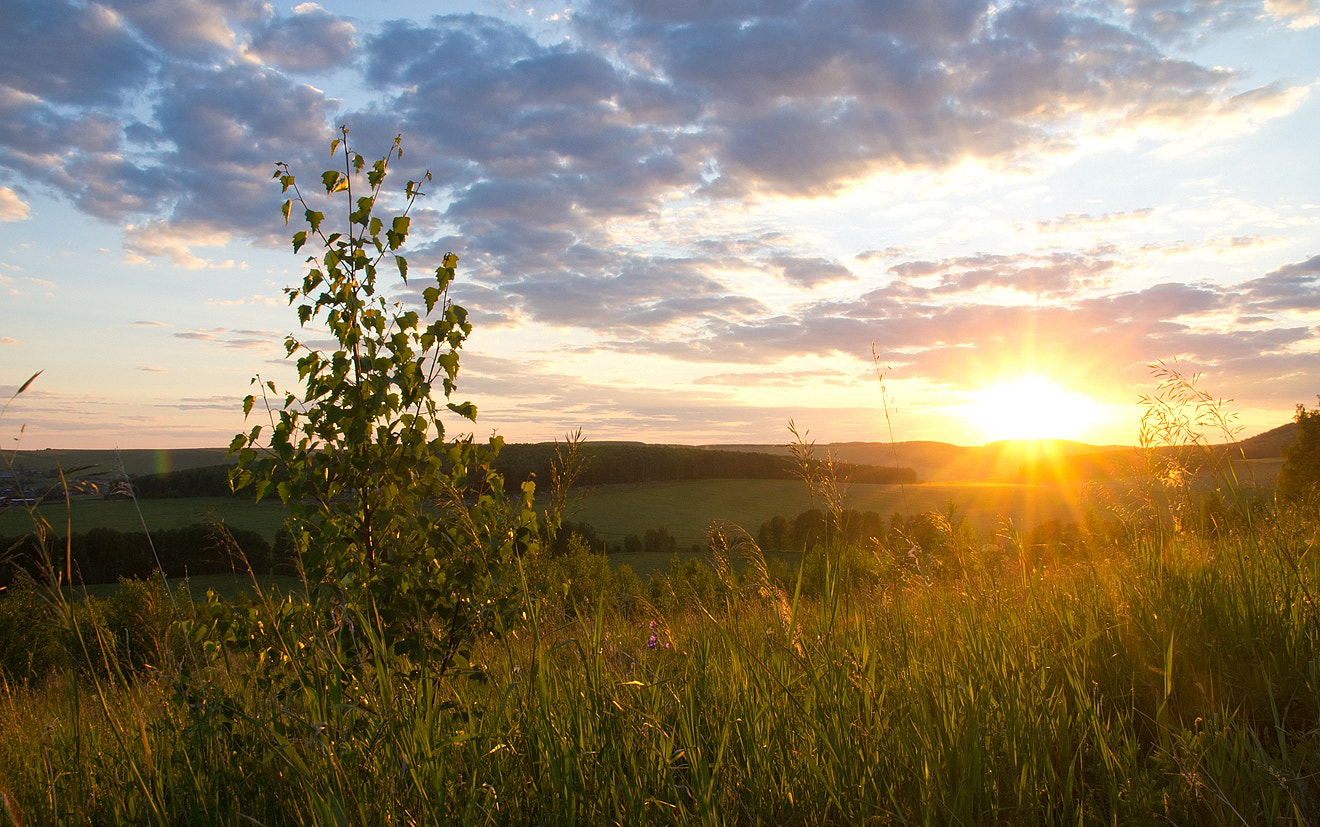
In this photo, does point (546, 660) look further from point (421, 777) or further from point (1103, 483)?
point (1103, 483)

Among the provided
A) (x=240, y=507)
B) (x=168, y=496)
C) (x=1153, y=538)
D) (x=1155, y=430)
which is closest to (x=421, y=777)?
(x=1155, y=430)

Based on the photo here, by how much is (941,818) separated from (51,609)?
288cm

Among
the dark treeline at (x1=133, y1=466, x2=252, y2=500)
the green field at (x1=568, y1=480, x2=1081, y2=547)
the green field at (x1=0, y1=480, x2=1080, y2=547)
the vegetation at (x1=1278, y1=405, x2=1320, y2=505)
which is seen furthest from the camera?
the green field at (x1=568, y1=480, x2=1081, y2=547)

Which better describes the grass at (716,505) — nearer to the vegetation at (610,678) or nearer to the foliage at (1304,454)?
the foliage at (1304,454)

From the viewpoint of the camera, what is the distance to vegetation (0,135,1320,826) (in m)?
1.92

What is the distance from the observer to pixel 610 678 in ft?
7.71

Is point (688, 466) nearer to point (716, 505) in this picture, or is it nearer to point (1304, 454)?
point (716, 505)

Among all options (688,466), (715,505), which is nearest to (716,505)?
(715,505)

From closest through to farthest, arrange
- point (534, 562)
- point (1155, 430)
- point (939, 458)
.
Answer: point (1155, 430) → point (534, 562) → point (939, 458)

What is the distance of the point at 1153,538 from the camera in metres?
4.19

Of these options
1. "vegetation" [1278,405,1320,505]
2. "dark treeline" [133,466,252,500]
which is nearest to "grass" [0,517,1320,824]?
"vegetation" [1278,405,1320,505]

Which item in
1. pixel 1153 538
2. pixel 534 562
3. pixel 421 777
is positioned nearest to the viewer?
pixel 421 777

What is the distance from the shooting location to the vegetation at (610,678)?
6.28 feet

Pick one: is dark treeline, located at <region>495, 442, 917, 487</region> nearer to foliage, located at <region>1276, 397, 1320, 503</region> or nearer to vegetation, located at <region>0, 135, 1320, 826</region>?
foliage, located at <region>1276, 397, 1320, 503</region>
